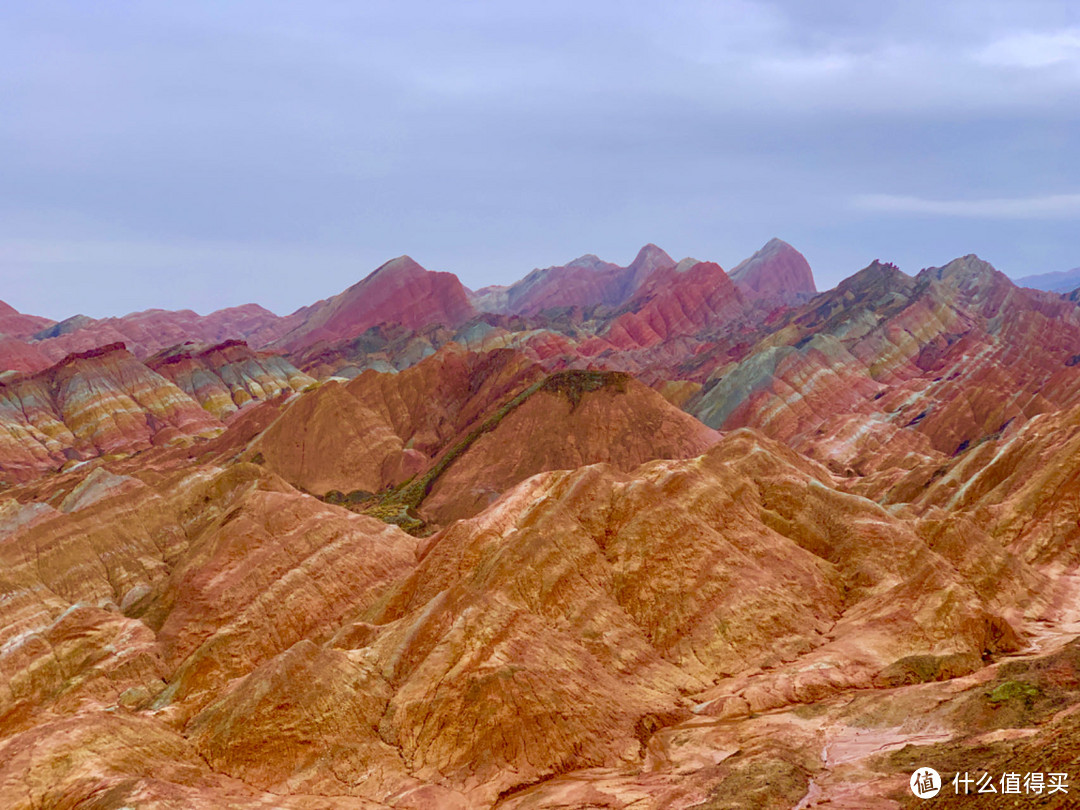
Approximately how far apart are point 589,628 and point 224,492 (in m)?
47.3

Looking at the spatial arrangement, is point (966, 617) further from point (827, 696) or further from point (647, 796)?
point (647, 796)

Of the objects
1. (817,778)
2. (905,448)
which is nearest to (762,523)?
(817,778)

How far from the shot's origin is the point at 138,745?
38.4 meters

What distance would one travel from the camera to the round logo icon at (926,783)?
28.6 m

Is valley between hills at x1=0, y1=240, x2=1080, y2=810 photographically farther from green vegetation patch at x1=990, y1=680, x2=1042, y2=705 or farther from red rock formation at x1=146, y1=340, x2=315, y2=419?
red rock formation at x1=146, y1=340, x2=315, y2=419

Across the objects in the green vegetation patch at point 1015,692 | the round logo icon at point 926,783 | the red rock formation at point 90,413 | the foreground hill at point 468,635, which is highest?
the red rock formation at point 90,413

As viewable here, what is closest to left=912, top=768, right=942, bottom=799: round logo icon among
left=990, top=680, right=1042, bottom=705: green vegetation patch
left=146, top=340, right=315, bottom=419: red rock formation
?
left=990, top=680, right=1042, bottom=705: green vegetation patch

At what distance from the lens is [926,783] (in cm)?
2936

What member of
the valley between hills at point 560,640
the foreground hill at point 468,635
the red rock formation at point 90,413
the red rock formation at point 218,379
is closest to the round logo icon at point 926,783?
the valley between hills at point 560,640

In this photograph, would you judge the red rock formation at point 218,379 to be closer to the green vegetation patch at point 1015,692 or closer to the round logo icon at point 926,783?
the green vegetation patch at point 1015,692

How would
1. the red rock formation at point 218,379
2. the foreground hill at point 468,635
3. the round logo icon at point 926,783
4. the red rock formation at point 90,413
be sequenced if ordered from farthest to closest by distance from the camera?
the red rock formation at point 218,379
the red rock formation at point 90,413
the foreground hill at point 468,635
the round logo icon at point 926,783

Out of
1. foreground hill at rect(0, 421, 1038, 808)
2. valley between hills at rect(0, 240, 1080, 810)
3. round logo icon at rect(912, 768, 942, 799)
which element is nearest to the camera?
round logo icon at rect(912, 768, 942, 799)

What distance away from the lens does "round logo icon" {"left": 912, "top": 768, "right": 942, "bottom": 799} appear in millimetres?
28641

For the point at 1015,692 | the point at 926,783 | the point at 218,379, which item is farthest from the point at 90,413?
the point at 926,783
